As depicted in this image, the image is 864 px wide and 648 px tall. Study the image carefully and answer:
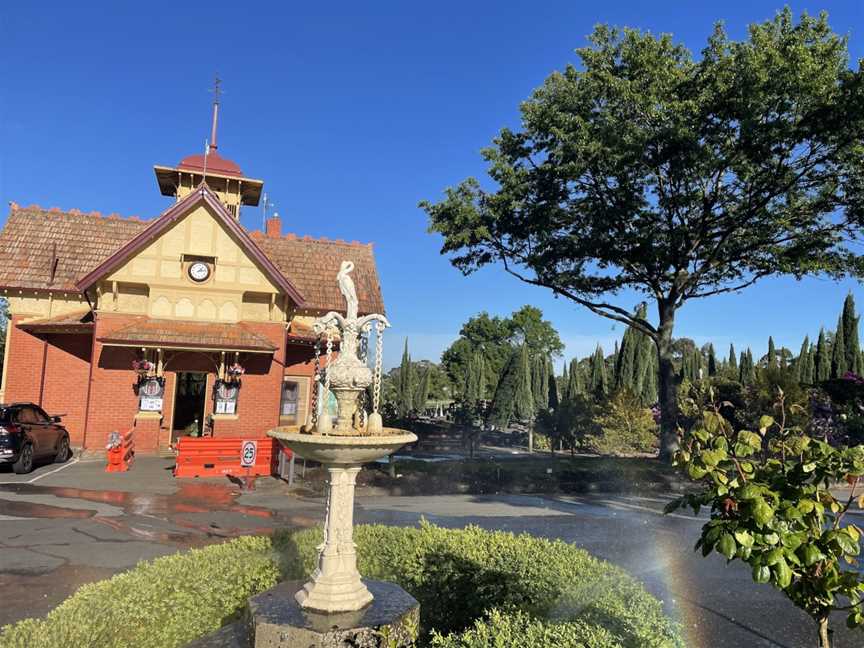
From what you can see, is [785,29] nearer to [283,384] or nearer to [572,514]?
[572,514]

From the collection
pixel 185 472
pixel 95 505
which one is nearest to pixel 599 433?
pixel 185 472

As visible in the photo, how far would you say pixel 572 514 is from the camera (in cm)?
1315

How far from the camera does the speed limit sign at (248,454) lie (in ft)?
48.8

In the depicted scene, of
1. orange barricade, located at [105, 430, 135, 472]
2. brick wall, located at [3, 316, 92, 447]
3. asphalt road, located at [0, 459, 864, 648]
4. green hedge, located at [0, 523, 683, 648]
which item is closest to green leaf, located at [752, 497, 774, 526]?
green hedge, located at [0, 523, 683, 648]

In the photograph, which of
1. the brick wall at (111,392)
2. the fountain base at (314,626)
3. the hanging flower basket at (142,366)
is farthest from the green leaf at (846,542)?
the brick wall at (111,392)

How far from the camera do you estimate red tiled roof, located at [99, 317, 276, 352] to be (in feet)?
54.5

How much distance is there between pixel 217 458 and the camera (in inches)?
607

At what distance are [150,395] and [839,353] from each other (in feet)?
138

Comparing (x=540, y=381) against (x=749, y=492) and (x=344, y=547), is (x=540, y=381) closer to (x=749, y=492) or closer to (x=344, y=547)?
(x=344, y=547)

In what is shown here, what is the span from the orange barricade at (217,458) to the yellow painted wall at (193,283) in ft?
15.5

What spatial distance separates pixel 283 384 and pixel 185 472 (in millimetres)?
6137

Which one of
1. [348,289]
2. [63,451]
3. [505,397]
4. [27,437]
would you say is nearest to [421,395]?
[505,397]

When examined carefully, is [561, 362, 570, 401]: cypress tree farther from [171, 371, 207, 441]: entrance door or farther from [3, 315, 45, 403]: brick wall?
[3, 315, 45, 403]: brick wall

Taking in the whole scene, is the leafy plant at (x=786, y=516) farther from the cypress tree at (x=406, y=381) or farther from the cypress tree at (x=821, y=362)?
the cypress tree at (x=821, y=362)
